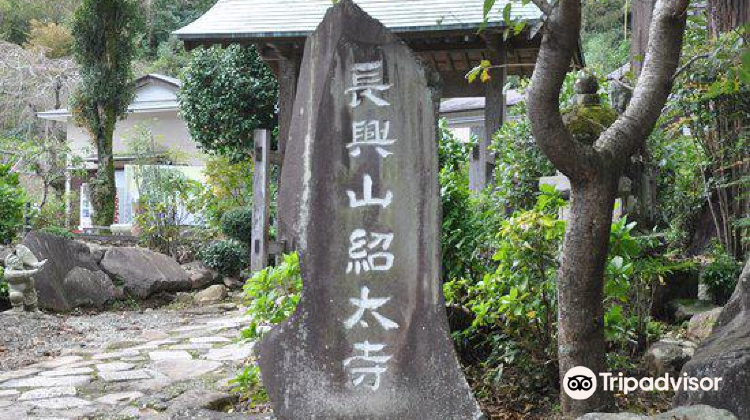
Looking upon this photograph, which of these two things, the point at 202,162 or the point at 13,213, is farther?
the point at 202,162

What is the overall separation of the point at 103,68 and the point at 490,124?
890 cm

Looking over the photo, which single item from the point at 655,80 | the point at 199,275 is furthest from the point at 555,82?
the point at 199,275

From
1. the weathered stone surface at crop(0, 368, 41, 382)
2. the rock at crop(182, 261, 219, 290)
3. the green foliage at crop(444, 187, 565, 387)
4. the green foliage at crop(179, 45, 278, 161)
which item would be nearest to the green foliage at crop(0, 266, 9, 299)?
the rock at crop(182, 261, 219, 290)

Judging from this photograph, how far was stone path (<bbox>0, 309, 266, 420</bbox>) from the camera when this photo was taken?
16.6ft

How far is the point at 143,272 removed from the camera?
456 inches

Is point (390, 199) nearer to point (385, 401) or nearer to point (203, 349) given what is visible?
point (385, 401)

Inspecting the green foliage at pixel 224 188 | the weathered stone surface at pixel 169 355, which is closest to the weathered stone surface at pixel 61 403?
the weathered stone surface at pixel 169 355

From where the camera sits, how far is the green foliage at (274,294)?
4.92 m

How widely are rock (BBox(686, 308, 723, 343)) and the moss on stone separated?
1649 millimetres

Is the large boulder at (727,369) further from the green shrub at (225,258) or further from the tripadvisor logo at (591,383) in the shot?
the green shrub at (225,258)

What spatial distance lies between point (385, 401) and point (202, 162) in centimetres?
2020

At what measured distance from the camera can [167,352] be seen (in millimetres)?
7500

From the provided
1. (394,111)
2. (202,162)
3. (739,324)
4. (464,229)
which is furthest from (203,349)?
(202,162)

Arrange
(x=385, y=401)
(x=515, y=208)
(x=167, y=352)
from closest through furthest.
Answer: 1. (x=385, y=401)
2. (x=515, y=208)
3. (x=167, y=352)
